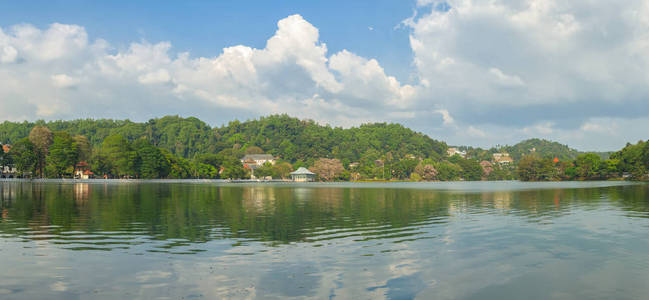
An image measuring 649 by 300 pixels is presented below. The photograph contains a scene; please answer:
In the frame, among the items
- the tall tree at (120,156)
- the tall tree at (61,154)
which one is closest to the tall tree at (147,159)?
the tall tree at (120,156)

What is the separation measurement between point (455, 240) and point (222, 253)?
28.1 ft

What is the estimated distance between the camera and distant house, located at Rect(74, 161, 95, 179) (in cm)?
11992

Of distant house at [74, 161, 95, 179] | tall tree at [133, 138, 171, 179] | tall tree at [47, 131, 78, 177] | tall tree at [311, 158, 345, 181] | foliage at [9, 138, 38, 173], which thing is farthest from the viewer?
tall tree at [311, 158, 345, 181]

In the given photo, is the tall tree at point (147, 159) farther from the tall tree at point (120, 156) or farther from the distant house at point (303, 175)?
the distant house at point (303, 175)

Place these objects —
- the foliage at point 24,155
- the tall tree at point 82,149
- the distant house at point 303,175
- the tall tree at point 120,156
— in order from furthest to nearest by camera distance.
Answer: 1. the distant house at point 303,175
2. the tall tree at point 120,156
3. the tall tree at point 82,149
4. the foliage at point 24,155

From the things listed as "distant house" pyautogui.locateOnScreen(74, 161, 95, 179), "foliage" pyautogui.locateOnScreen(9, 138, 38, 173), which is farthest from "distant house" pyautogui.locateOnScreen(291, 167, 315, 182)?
"foliage" pyautogui.locateOnScreen(9, 138, 38, 173)

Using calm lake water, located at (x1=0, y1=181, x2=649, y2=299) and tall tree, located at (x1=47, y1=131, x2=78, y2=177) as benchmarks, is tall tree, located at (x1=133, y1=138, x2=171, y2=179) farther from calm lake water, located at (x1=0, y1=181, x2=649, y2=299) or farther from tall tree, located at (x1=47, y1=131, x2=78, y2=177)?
calm lake water, located at (x1=0, y1=181, x2=649, y2=299)

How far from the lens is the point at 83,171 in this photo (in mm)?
126500

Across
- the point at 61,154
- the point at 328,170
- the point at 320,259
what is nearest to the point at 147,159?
the point at 61,154

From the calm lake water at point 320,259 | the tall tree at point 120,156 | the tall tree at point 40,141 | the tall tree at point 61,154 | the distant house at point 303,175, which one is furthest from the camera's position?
the distant house at point 303,175

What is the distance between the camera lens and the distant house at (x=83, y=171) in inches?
4721

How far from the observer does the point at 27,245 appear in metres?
14.9

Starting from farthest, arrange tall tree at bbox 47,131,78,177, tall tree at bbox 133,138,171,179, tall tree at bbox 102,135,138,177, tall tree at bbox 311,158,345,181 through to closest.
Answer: tall tree at bbox 311,158,345,181, tall tree at bbox 133,138,171,179, tall tree at bbox 102,135,138,177, tall tree at bbox 47,131,78,177

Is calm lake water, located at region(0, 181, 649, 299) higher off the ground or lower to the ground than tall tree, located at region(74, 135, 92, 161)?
lower
